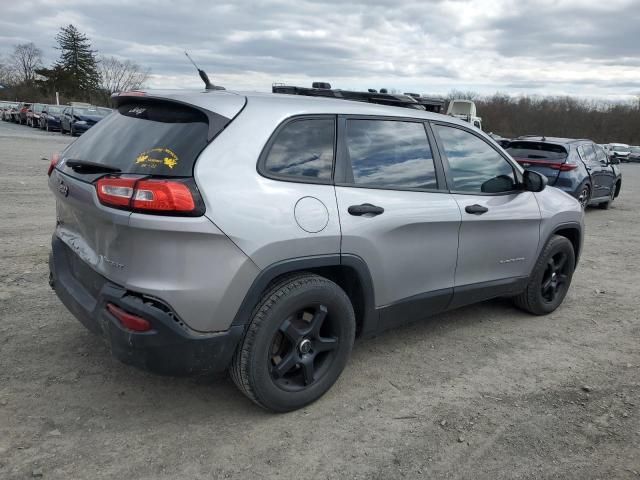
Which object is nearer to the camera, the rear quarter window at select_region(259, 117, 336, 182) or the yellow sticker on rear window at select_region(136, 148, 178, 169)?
the yellow sticker on rear window at select_region(136, 148, 178, 169)

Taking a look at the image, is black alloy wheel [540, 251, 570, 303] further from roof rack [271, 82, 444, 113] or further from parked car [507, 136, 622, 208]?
parked car [507, 136, 622, 208]

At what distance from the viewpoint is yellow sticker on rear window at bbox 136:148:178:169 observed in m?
2.65

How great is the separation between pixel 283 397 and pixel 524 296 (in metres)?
2.67

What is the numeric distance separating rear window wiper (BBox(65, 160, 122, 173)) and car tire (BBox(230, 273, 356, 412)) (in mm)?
1047

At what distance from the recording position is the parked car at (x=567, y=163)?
10461mm

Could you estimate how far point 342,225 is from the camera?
9.97 feet

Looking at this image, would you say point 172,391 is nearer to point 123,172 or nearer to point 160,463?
point 160,463

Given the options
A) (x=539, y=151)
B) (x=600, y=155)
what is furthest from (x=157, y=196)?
→ (x=600, y=155)

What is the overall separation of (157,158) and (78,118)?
2857 cm

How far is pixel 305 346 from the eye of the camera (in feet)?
10.0

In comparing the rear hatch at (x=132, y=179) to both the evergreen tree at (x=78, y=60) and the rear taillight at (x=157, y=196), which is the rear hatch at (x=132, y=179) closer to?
the rear taillight at (x=157, y=196)

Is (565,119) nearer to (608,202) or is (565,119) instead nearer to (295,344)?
(608,202)

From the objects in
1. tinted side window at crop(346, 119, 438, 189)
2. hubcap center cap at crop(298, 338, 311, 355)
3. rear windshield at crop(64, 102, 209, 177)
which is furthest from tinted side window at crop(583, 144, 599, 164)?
rear windshield at crop(64, 102, 209, 177)

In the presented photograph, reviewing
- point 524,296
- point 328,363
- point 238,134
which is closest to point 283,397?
point 328,363
